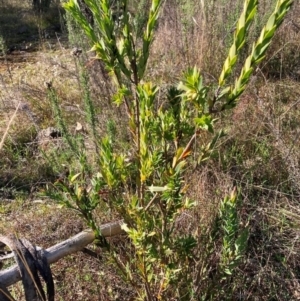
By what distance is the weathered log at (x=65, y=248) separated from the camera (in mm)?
1537

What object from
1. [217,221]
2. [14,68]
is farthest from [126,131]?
[14,68]

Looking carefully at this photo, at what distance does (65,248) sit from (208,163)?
3.38 ft

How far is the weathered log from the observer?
A: 1537 mm

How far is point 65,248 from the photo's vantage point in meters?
1.69

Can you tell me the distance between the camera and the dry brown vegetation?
6.40 ft

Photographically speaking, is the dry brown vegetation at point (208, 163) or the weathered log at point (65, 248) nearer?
the weathered log at point (65, 248)

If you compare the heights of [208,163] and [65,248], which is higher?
[65,248]

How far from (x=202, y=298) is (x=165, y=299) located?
5.4 inches

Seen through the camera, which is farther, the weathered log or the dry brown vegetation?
the dry brown vegetation

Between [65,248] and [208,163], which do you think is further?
[208,163]

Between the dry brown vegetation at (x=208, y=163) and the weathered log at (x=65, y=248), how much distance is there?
0.11m

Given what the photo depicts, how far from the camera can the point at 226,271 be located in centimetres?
139

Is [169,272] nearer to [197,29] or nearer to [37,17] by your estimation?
[197,29]

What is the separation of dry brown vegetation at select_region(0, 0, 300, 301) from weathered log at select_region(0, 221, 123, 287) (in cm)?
11
